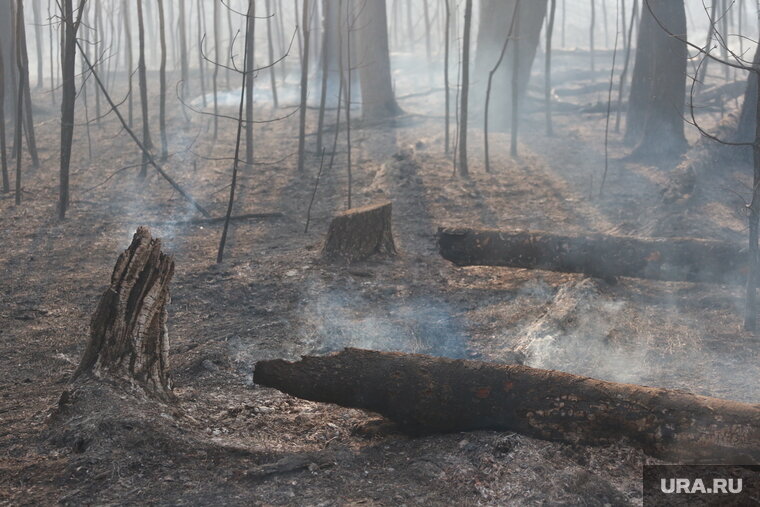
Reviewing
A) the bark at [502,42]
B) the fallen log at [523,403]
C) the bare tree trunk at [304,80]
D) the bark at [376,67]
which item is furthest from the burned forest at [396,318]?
the bark at [376,67]

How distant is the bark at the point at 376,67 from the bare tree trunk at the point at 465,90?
16.8 feet

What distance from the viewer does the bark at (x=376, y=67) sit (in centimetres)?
1628

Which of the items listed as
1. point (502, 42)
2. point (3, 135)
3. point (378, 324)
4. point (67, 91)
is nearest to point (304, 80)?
point (67, 91)

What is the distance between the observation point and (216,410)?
4.55m

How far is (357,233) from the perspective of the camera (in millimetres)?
7766

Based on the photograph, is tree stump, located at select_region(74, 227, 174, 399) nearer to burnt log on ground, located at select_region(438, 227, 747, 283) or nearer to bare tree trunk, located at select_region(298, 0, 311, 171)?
burnt log on ground, located at select_region(438, 227, 747, 283)

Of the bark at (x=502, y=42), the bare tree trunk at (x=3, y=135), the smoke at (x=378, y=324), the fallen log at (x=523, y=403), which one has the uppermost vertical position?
the bark at (x=502, y=42)

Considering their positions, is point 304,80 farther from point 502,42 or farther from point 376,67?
point 502,42

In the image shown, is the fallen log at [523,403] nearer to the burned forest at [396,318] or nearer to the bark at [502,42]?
the burned forest at [396,318]

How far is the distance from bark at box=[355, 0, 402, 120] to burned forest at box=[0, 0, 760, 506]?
6.50 ft

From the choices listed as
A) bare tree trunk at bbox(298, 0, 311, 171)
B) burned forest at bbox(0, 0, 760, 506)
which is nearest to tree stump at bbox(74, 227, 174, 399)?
burned forest at bbox(0, 0, 760, 506)

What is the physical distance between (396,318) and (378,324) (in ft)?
0.83

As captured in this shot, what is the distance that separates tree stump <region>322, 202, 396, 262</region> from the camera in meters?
7.74

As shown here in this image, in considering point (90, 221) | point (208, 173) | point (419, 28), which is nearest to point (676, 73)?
point (208, 173)
